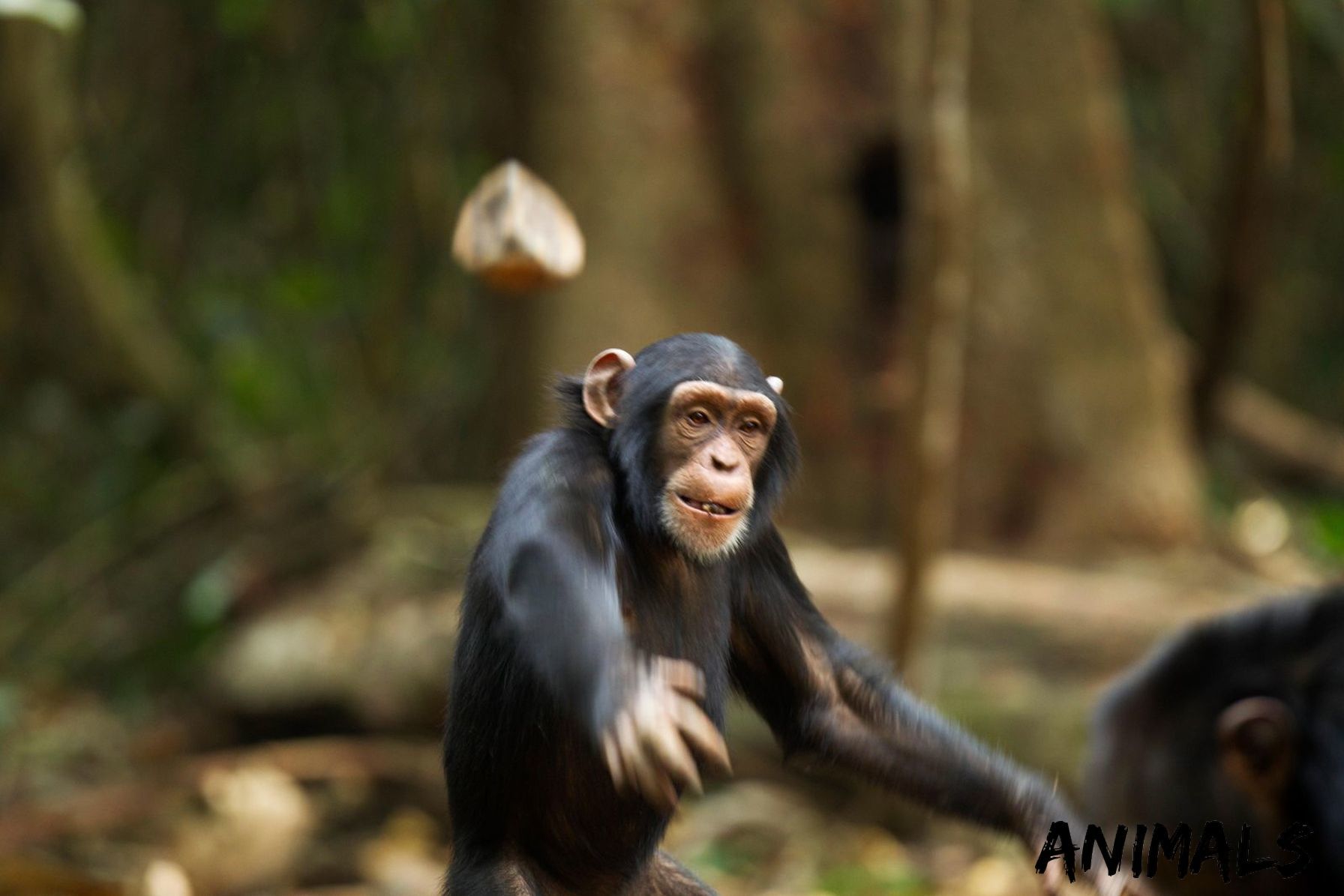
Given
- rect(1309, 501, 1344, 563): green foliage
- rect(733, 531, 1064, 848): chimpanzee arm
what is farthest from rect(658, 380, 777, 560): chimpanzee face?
rect(1309, 501, 1344, 563): green foliage

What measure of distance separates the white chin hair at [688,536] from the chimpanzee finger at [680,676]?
58cm

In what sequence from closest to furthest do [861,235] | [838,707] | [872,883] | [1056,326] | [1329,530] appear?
[838,707]
[872,883]
[1056,326]
[861,235]
[1329,530]

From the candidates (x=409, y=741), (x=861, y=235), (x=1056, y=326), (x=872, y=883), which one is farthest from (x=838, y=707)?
(x=861, y=235)

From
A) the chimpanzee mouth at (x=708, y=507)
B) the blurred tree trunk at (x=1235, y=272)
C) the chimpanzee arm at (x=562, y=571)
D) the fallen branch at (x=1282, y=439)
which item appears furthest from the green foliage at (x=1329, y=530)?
the chimpanzee arm at (x=562, y=571)

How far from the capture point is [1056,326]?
9.29m

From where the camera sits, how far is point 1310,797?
15.9ft

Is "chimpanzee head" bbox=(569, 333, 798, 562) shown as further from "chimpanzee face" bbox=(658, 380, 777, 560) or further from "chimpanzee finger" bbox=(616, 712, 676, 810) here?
"chimpanzee finger" bbox=(616, 712, 676, 810)

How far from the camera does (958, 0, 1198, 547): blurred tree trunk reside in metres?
9.09

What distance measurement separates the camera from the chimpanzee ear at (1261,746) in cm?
484

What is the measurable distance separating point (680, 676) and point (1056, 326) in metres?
6.88

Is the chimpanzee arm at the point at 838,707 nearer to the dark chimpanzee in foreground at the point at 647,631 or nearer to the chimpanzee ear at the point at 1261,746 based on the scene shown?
the dark chimpanzee in foreground at the point at 647,631

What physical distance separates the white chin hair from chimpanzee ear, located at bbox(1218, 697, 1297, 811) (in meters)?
2.10

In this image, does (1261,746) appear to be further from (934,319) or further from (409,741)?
(409,741)

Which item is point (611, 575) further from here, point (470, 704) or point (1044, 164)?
point (1044, 164)
